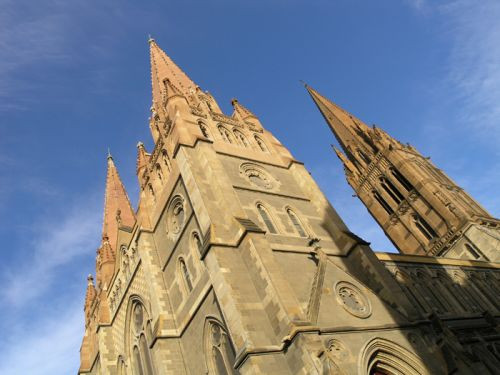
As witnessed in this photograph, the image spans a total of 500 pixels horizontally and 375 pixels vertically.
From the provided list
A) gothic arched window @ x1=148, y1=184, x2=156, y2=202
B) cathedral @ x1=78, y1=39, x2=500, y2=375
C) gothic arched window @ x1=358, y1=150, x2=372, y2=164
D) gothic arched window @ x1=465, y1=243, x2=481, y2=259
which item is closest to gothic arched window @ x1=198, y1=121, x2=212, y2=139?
cathedral @ x1=78, y1=39, x2=500, y2=375

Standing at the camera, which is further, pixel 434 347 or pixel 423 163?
pixel 423 163

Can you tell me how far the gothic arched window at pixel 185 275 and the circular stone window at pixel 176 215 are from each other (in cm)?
140

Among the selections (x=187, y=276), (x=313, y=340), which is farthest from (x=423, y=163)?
(x=313, y=340)

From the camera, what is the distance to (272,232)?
620 inches

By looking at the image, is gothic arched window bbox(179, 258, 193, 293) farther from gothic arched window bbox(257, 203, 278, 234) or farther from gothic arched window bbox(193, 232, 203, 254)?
gothic arched window bbox(257, 203, 278, 234)

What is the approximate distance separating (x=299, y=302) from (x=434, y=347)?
482 cm

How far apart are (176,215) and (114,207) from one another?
1365cm

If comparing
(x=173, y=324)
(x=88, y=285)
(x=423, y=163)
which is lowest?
(x=173, y=324)

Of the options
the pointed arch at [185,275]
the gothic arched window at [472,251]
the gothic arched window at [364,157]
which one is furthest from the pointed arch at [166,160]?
the gothic arched window at [364,157]

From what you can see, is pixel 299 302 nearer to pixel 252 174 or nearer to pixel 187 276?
pixel 187 276

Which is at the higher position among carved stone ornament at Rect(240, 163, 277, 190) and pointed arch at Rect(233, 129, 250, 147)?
Answer: pointed arch at Rect(233, 129, 250, 147)

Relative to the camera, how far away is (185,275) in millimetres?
17094

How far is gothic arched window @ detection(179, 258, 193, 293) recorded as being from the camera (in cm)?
1661

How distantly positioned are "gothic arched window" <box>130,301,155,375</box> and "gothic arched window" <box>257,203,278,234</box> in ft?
24.0
